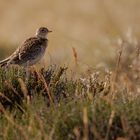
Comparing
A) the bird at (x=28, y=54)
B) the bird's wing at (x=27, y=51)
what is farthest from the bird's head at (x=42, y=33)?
the bird's wing at (x=27, y=51)

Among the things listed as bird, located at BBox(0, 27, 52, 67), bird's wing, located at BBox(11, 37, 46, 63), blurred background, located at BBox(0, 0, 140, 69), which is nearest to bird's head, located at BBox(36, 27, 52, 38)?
bird, located at BBox(0, 27, 52, 67)

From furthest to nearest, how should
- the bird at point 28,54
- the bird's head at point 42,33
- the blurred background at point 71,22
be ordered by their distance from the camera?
the blurred background at point 71,22 → the bird's head at point 42,33 → the bird at point 28,54

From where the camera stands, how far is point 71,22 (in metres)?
29.2

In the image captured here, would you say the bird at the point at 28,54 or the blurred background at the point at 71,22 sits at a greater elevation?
the bird at the point at 28,54

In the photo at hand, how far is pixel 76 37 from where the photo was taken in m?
26.5

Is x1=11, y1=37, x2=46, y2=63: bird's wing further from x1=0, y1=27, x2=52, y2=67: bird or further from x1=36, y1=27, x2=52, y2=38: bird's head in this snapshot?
x1=36, y1=27, x2=52, y2=38: bird's head

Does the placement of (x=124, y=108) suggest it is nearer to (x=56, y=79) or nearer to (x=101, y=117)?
(x=101, y=117)

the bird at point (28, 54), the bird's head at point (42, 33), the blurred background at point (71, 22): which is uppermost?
the bird's head at point (42, 33)

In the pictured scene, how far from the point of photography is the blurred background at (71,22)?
24734 mm

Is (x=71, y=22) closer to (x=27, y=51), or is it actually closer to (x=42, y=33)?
(x=42, y=33)

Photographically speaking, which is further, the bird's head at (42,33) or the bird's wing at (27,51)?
the bird's head at (42,33)

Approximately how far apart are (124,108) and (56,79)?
1.55 m

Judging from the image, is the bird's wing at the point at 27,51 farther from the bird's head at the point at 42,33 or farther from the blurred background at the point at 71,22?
the blurred background at the point at 71,22

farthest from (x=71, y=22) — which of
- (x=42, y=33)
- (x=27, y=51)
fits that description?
(x=27, y=51)
